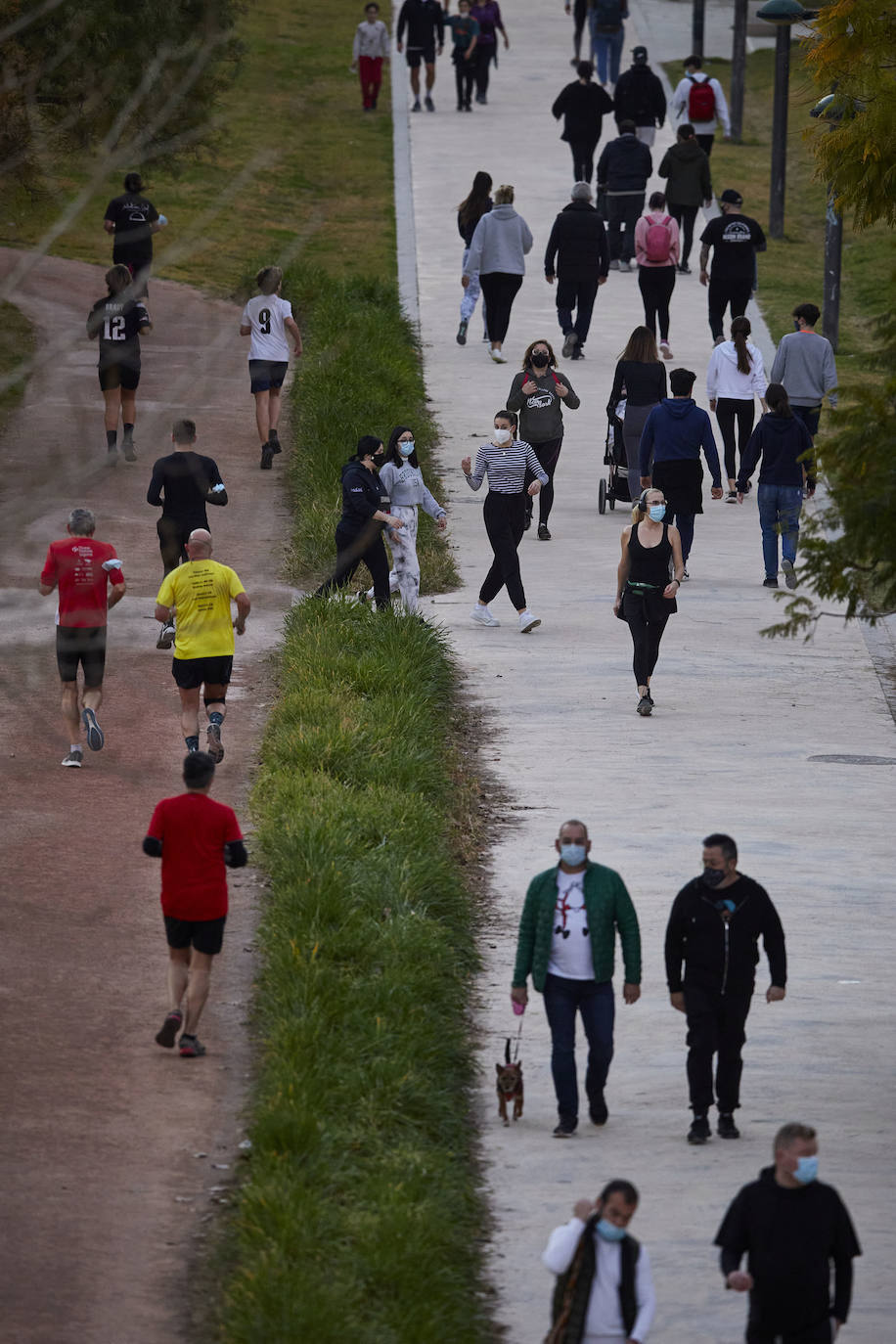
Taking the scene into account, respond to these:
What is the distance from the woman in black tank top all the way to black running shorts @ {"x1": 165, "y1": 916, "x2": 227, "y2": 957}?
17.7 feet

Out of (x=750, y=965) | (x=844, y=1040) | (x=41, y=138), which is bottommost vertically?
(x=844, y=1040)

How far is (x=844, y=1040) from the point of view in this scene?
10.5 metres

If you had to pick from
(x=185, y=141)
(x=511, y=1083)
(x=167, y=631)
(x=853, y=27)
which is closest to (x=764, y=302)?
(x=167, y=631)

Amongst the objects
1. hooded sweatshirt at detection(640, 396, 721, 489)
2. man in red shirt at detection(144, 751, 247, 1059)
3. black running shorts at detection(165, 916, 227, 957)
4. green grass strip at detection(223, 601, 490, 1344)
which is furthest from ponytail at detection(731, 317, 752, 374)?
black running shorts at detection(165, 916, 227, 957)

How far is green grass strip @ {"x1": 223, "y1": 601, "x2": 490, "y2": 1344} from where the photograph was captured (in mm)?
7816

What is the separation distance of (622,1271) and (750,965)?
2.64 m

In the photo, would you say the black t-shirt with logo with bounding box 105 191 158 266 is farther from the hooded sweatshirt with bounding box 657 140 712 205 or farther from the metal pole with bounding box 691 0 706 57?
the metal pole with bounding box 691 0 706 57

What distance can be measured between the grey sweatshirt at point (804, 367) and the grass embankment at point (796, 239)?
5.33 meters

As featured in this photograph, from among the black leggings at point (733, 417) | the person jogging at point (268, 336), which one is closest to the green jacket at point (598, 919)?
the black leggings at point (733, 417)

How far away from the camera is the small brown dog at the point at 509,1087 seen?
9.39 metres

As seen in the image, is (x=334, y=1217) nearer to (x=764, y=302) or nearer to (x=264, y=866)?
(x=264, y=866)

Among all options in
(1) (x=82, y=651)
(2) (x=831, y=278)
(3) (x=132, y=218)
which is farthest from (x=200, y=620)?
(2) (x=831, y=278)

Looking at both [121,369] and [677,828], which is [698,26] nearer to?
[121,369]

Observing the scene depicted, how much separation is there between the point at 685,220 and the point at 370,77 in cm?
1195
